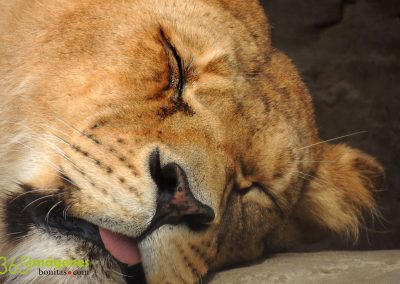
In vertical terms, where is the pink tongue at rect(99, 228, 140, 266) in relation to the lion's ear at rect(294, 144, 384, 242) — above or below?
above

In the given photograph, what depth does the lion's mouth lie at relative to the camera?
2.17m

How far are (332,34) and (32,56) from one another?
238 cm

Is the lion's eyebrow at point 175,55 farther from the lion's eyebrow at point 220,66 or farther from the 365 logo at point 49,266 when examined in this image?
the 365 logo at point 49,266

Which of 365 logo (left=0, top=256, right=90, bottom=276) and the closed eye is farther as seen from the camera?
the closed eye

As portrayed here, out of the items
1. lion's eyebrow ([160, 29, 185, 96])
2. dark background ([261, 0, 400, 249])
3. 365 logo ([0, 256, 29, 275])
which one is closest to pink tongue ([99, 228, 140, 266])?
365 logo ([0, 256, 29, 275])

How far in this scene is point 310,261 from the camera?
9.00 feet

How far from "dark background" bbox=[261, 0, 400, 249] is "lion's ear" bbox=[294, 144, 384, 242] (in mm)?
1000

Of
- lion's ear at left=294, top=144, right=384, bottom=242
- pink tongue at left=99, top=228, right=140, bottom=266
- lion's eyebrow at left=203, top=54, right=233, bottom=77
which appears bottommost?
lion's ear at left=294, top=144, right=384, bottom=242

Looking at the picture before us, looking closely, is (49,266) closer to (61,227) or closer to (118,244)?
(61,227)

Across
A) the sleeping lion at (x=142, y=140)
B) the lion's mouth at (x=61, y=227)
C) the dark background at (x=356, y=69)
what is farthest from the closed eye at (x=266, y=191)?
the dark background at (x=356, y=69)

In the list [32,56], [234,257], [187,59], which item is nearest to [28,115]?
[32,56]

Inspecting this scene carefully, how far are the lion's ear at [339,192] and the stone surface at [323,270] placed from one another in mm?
407

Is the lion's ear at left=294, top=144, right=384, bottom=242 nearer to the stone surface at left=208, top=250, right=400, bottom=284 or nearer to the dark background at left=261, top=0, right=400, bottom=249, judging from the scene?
the stone surface at left=208, top=250, right=400, bottom=284

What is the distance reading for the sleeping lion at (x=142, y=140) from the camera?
2170 millimetres
